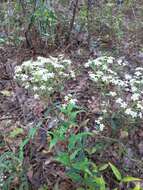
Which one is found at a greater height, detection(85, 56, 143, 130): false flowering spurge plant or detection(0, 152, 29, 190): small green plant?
detection(85, 56, 143, 130): false flowering spurge plant

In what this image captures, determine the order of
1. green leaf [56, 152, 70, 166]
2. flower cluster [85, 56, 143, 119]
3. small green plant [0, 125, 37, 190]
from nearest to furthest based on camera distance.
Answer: green leaf [56, 152, 70, 166], small green plant [0, 125, 37, 190], flower cluster [85, 56, 143, 119]

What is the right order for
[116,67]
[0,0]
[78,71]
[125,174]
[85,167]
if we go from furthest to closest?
[0,0]
[78,71]
[116,67]
[125,174]
[85,167]

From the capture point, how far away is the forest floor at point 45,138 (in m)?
3.22

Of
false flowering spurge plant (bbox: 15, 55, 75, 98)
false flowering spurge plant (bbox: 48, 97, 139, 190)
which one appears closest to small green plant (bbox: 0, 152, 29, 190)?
false flowering spurge plant (bbox: 48, 97, 139, 190)

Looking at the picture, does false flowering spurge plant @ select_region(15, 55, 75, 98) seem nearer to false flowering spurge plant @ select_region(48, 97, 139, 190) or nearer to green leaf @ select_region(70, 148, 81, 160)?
false flowering spurge plant @ select_region(48, 97, 139, 190)

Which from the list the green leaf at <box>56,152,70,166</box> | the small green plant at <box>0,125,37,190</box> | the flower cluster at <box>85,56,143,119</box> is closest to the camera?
the green leaf at <box>56,152,70,166</box>

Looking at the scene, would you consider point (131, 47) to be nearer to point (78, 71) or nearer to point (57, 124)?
point (78, 71)

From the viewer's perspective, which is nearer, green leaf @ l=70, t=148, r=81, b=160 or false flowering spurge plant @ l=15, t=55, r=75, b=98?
green leaf @ l=70, t=148, r=81, b=160

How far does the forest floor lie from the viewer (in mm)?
3217

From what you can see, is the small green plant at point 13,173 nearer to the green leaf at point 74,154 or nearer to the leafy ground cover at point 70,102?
the leafy ground cover at point 70,102

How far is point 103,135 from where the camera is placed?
135 inches

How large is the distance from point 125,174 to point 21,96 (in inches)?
56.0

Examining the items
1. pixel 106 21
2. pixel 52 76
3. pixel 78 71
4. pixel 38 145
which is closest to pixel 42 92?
pixel 52 76

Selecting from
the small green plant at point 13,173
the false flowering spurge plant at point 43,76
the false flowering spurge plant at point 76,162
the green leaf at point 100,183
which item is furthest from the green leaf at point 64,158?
the false flowering spurge plant at point 43,76
